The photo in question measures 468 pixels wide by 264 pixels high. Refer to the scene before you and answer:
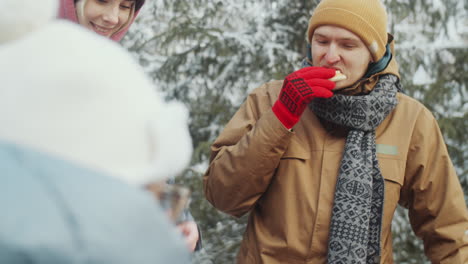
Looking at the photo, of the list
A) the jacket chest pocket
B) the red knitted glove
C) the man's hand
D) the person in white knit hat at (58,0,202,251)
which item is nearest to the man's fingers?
the red knitted glove

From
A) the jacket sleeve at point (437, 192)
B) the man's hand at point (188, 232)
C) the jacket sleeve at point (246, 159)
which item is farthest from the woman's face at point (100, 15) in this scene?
the jacket sleeve at point (437, 192)

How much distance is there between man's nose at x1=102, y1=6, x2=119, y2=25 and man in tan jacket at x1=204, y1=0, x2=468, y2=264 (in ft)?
→ 2.34

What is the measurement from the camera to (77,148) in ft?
2.77

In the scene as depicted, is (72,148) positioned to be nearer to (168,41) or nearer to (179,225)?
(179,225)

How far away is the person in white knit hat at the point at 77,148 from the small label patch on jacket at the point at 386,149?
1.67 meters

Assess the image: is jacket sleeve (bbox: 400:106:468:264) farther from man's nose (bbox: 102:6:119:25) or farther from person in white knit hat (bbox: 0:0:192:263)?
person in white knit hat (bbox: 0:0:192:263)

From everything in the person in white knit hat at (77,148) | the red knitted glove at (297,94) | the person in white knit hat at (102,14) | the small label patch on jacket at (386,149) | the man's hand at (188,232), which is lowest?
the small label patch on jacket at (386,149)

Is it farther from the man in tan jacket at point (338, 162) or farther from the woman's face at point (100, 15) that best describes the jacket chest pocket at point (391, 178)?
the woman's face at point (100, 15)

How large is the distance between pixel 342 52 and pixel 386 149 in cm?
47

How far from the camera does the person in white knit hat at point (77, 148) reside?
75cm

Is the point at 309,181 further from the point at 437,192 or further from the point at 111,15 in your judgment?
the point at 111,15

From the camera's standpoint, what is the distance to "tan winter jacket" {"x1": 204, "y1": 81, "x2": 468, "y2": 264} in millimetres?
2348

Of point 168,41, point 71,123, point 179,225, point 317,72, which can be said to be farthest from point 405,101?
point 168,41

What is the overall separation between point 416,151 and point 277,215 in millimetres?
678
